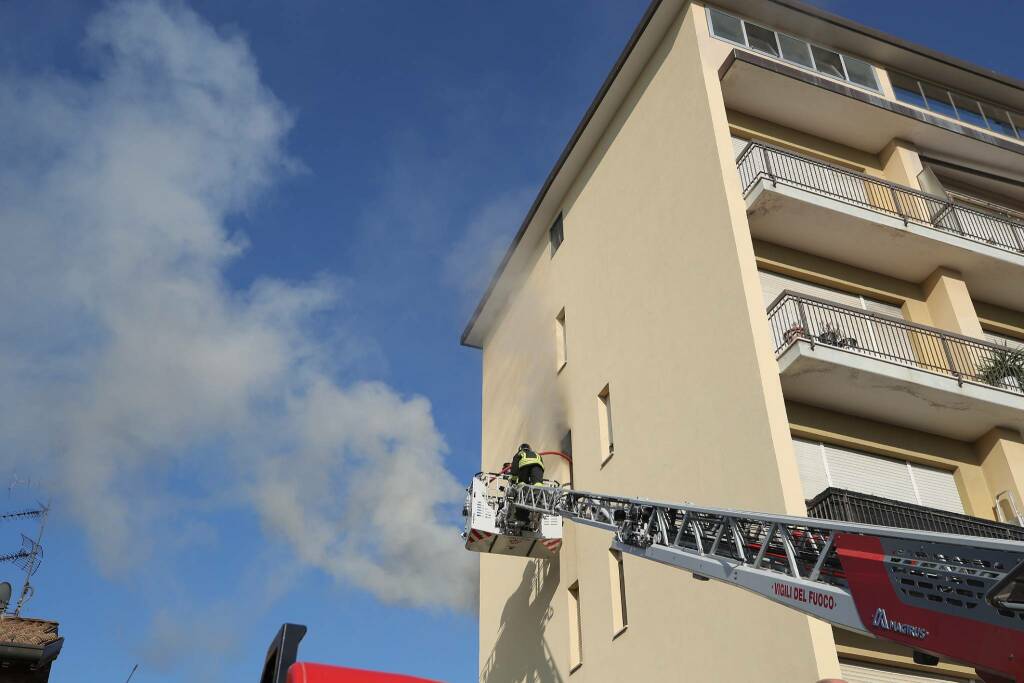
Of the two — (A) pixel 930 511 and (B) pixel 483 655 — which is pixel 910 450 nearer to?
(A) pixel 930 511

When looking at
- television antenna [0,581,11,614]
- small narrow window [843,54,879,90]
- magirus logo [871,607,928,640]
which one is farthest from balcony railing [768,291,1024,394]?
television antenna [0,581,11,614]

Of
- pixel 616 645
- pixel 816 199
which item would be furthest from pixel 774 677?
pixel 816 199

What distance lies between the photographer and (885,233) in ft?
51.5

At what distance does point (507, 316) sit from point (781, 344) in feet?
39.6

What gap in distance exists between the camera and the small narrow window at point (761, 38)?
18156 mm

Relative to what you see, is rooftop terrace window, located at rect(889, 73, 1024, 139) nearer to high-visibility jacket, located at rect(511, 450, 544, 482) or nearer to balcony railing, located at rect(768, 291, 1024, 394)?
balcony railing, located at rect(768, 291, 1024, 394)

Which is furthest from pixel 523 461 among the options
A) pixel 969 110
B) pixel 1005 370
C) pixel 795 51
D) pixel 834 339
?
pixel 969 110

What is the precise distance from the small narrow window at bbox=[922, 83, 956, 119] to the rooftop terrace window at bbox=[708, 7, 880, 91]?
166cm

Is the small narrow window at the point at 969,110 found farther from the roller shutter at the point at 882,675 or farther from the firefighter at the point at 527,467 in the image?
the roller shutter at the point at 882,675

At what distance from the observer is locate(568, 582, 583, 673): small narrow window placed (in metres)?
16.2

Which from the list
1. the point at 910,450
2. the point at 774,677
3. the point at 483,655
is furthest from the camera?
the point at 483,655

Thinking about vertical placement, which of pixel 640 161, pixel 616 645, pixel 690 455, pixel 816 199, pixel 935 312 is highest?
pixel 640 161

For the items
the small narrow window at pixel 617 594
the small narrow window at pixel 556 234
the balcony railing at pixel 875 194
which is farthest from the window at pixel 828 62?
the small narrow window at pixel 617 594

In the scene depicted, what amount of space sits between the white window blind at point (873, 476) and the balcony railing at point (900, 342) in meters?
1.64
